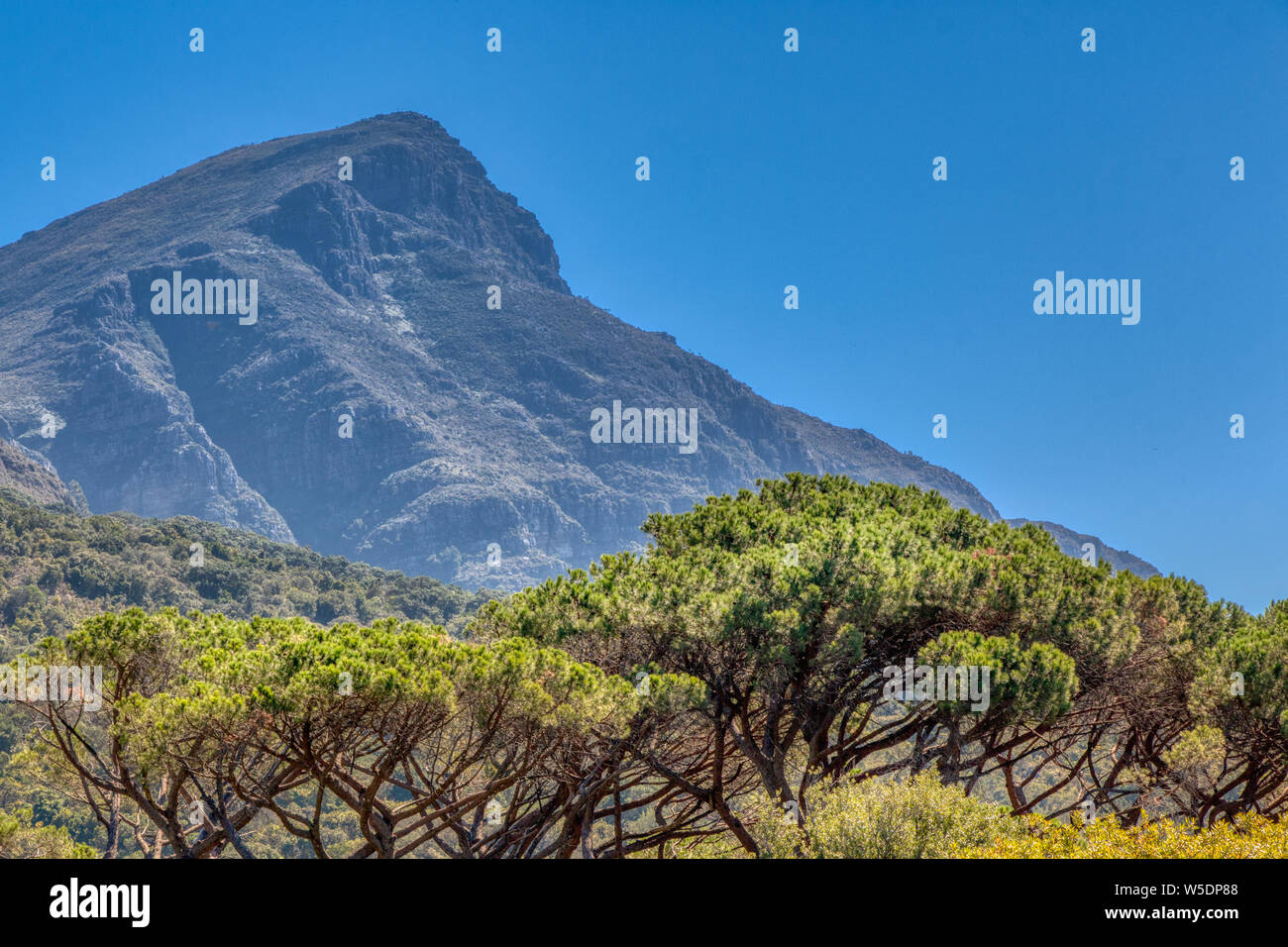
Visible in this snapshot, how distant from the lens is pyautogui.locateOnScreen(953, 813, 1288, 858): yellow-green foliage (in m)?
10.0

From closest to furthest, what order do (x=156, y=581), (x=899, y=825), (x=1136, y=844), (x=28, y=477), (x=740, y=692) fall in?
(x=1136, y=844), (x=899, y=825), (x=740, y=692), (x=156, y=581), (x=28, y=477)

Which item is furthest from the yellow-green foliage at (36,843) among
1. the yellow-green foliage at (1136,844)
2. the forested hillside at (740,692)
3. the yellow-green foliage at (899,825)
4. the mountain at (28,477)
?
the mountain at (28,477)

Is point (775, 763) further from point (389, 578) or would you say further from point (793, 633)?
point (389, 578)

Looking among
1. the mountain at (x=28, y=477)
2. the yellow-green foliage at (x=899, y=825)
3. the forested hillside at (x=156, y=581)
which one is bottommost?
the yellow-green foliage at (x=899, y=825)

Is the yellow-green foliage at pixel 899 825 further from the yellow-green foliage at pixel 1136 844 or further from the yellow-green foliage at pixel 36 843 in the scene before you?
the yellow-green foliage at pixel 36 843

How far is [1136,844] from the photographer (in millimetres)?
10359

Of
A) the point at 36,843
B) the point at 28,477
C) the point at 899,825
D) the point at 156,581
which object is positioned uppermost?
the point at 28,477

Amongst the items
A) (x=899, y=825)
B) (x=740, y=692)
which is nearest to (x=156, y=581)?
(x=740, y=692)

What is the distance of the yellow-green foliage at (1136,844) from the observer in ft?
32.9

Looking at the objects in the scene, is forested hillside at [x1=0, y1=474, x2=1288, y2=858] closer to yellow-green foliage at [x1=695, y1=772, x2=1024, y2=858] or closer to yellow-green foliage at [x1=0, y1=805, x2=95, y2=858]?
yellow-green foliage at [x1=695, y1=772, x2=1024, y2=858]

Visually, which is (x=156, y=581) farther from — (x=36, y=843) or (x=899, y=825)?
(x=899, y=825)

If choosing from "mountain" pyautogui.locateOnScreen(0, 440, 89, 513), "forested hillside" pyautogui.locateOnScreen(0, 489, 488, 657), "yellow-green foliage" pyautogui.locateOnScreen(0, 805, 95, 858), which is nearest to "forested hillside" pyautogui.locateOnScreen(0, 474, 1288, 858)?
"yellow-green foliage" pyautogui.locateOnScreen(0, 805, 95, 858)
